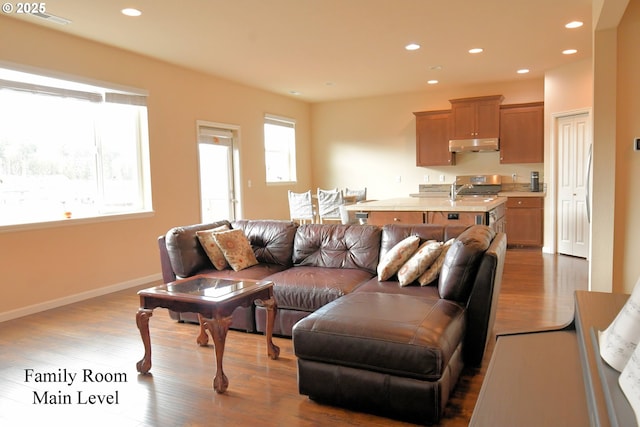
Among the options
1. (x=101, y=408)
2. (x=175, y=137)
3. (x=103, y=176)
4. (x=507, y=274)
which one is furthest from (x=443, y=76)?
(x=101, y=408)

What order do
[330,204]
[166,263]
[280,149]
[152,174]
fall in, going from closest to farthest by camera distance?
[166,263], [152,174], [330,204], [280,149]

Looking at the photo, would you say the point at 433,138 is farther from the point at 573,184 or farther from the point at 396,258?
the point at 396,258

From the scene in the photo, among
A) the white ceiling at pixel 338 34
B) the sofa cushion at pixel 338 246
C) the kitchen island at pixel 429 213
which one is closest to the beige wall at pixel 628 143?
the white ceiling at pixel 338 34

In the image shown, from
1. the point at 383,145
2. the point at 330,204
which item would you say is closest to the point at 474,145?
the point at 383,145

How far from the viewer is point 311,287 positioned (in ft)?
10.7

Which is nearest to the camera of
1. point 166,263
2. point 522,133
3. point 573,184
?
point 166,263

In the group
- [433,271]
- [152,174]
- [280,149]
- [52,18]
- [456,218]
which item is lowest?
[433,271]

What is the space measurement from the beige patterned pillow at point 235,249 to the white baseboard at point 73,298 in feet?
6.14

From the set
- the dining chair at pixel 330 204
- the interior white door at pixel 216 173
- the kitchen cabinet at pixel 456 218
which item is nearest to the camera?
the kitchen cabinet at pixel 456 218

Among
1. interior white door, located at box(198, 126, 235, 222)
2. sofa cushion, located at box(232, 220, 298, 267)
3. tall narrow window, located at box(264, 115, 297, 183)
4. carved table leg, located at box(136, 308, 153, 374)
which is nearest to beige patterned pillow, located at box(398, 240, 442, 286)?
sofa cushion, located at box(232, 220, 298, 267)

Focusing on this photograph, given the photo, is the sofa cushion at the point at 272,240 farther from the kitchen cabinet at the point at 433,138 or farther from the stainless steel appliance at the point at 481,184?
the kitchen cabinet at the point at 433,138

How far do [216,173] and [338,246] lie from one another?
3.45 m

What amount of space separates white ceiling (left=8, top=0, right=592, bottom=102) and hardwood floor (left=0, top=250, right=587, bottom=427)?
2691 mm

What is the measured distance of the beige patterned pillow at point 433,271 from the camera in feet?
10.3
